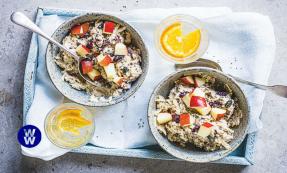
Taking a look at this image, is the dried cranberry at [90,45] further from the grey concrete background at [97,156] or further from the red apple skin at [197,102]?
the red apple skin at [197,102]

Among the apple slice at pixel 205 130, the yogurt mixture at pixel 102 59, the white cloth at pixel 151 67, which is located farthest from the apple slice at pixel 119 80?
the apple slice at pixel 205 130

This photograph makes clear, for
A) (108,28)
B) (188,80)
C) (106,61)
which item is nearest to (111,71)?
(106,61)

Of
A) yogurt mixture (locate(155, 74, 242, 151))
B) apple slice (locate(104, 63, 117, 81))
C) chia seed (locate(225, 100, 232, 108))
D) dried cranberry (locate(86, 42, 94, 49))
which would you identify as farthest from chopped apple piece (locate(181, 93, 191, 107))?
dried cranberry (locate(86, 42, 94, 49))

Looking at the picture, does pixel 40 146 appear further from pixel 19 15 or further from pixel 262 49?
pixel 262 49

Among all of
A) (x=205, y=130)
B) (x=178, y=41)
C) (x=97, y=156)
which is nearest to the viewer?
(x=205, y=130)

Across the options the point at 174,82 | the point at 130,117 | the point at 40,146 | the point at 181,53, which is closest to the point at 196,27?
the point at 181,53

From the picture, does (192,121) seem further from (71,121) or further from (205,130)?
(71,121)
